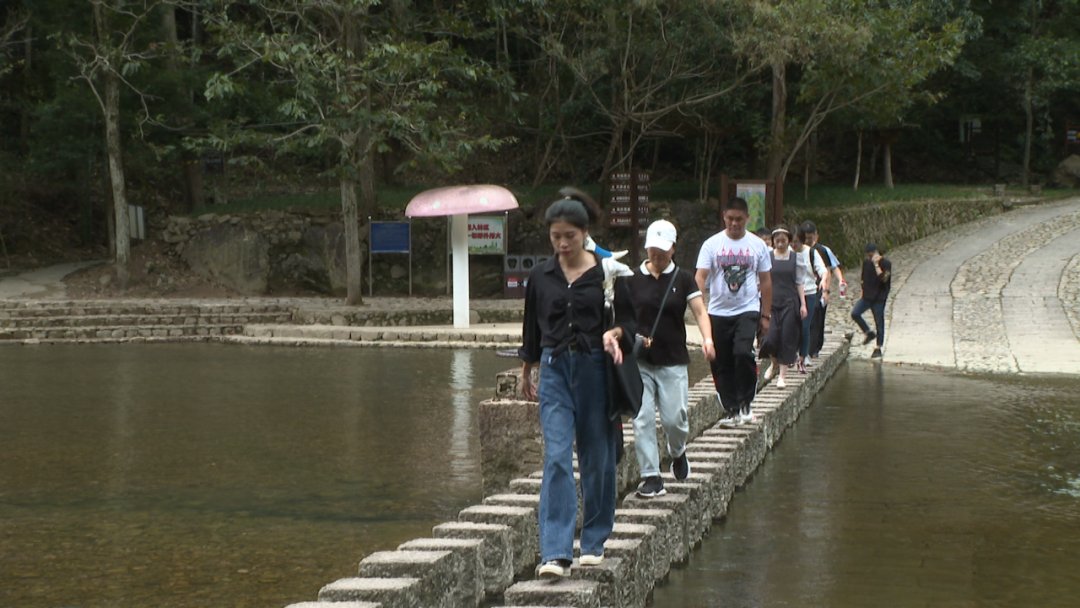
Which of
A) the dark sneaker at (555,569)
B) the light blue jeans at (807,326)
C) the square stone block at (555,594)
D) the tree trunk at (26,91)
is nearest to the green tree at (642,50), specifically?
the light blue jeans at (807,326)

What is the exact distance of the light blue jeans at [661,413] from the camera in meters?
7.86

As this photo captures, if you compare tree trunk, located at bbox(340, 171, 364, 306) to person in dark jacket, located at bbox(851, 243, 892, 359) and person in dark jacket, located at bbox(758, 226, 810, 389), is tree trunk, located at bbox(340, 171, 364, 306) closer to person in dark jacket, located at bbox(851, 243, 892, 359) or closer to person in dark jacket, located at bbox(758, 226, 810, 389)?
person in dark jacket, located at bbox(851, 243, 892, 359)

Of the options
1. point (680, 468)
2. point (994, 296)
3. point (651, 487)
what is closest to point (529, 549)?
point (651, 487)

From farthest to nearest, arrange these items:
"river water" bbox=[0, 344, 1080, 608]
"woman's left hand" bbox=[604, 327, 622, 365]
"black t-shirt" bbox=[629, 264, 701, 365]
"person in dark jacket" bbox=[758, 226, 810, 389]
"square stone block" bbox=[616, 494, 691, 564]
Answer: "person in dark jacket" bbox=[758, 226, 810, 389], "black t-shirt" bbox=[629, 264, 701, 365], "square stone block" bbox=[616, 494, 691, 564], "river water" bbox=[0, 344, 1080, 608], "woman's left hand" bbox=[604, 327, 622, 365]

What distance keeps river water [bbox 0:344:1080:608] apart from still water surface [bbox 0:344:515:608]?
0.08 ft

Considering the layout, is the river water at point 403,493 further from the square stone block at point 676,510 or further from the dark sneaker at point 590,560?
the dark sneaker at point 590,560

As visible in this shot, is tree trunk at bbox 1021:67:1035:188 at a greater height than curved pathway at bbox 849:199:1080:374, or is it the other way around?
tree trunk at bbox 1021:67:1035:188

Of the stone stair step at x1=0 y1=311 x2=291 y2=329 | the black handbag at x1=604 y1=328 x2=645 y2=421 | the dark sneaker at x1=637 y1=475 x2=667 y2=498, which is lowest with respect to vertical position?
the dark sneaker at x1=637 y1=475 x2=667 y2=498

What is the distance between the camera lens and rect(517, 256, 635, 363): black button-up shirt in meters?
6.27

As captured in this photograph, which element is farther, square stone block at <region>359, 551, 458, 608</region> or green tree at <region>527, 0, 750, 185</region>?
green tree at <region>527, 0, 750, 185</region>

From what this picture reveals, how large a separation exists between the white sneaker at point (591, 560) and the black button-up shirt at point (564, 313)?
913mm

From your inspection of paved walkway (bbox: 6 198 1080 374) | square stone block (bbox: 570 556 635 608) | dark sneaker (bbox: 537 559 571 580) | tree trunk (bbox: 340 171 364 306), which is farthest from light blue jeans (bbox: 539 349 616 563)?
tree trunk (bbox: 340 171 364 306)

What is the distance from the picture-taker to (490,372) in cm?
1817

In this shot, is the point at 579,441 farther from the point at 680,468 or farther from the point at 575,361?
the point at 680,468
